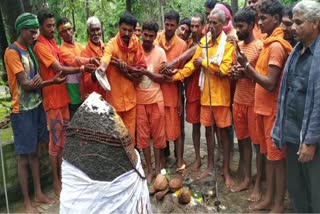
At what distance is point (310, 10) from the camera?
10.2 ft

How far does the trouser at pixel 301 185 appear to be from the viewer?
3.35 m

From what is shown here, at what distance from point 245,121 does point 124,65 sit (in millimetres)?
1588

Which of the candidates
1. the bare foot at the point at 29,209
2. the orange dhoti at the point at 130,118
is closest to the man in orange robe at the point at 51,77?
the bare foot at the point at 29,209

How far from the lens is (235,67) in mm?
4367

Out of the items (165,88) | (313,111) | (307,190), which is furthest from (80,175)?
(165,88)

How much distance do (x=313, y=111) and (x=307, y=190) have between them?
3.11 feet

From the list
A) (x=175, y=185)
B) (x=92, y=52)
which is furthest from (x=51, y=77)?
Answer: (x=175, y=185)

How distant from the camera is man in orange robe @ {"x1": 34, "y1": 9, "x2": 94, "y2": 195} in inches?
178

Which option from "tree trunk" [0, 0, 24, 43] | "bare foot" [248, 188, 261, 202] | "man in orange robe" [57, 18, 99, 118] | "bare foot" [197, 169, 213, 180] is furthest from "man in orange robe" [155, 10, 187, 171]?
"tree trunk" [0, 0, 24, 43]

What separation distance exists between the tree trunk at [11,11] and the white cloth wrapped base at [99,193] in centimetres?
414

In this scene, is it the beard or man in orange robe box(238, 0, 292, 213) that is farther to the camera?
the beard

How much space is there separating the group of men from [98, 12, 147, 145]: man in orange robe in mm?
12

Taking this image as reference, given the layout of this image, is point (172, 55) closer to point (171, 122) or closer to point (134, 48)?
point (134, 48)

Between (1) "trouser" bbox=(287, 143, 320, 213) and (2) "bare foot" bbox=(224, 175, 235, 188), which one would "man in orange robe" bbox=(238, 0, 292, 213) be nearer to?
(1) "trouser" bbox=(287, 143, 320, 213)
